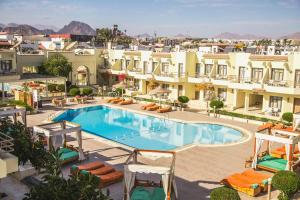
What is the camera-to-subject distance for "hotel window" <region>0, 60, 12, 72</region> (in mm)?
35938

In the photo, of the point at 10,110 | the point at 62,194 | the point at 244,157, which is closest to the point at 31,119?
the point at 10,110

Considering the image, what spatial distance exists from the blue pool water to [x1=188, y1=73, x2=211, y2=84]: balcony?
8151 millimetres

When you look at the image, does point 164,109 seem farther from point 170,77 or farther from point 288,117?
point 288,117

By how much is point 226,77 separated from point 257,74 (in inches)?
136

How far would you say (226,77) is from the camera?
35.2m

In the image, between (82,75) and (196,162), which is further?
(82,75)

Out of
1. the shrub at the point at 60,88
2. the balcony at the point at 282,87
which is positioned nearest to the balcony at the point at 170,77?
the balcony at the point at 282,87

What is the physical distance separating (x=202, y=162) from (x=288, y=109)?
1547 cm

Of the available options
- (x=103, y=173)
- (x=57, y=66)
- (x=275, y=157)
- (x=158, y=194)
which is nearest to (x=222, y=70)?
(x=275, y=157)

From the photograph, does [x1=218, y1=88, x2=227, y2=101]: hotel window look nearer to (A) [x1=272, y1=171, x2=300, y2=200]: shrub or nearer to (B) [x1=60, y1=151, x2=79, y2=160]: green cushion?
(B) [x1=60, y1=151, x2=79, y2=160]: green cushion

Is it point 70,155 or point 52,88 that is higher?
point 52,88

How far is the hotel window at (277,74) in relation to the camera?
3116 centimetres

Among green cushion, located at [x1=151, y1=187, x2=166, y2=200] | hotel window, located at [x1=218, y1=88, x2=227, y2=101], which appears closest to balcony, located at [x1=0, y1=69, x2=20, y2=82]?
hotel window, located at [x1=218, y1=88, x2=227, y2=101]

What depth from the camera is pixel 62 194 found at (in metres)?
9.17
